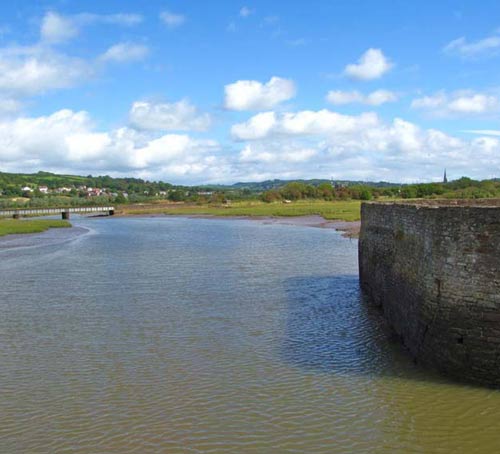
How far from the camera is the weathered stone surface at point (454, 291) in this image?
11.3 meters

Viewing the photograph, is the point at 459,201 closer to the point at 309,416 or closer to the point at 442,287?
the point at 442,287

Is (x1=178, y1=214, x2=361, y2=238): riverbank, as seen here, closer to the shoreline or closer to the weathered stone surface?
the shoreline

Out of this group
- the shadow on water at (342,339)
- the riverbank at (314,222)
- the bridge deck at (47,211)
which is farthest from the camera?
the bridge deck at (47,211)

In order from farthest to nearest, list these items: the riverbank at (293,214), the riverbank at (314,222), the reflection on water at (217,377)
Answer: the riverbank at (293,214) < the riverbank at (314,222) < the reflection on water at (217,377)

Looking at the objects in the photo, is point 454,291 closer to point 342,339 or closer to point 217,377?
point 342,339

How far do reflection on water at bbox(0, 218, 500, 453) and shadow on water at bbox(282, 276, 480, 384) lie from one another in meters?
0.05

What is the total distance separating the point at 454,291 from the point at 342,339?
4.86m

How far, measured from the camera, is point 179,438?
33.0ft

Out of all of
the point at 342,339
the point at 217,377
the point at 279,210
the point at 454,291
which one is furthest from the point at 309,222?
the point at 454,291

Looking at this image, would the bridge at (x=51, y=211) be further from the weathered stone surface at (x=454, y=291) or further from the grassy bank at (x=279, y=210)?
the weathered stone surface at (x=454, y=291)

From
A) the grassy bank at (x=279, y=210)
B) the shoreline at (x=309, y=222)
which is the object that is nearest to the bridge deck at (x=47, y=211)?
the grassy bank at (x=279, y=210)

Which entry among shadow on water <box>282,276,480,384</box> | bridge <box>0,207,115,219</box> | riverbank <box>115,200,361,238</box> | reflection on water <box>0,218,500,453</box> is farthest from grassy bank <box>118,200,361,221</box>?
reflection on water <box>0,218,500,453</box>

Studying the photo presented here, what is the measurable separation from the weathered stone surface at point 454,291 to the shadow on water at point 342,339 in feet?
1.82

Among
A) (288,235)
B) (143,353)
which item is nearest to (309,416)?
(143,353)
